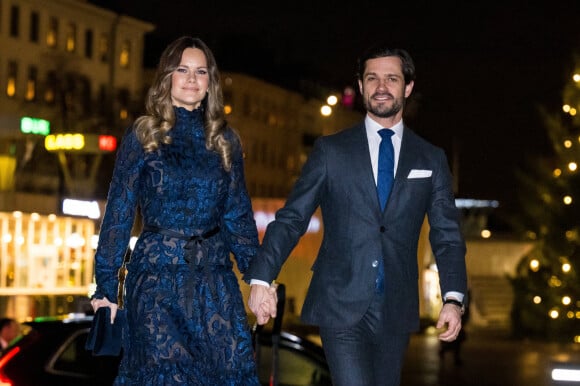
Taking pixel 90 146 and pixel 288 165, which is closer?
pixel 90 146

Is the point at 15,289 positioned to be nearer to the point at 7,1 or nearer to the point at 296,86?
the point at 7,1

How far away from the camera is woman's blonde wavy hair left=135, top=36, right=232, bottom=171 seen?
8172 mm

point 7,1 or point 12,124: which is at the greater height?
point 7,1

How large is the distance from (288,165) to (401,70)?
123762mm

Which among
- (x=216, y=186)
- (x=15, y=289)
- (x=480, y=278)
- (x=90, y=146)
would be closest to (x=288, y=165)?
(x=480, y=278)

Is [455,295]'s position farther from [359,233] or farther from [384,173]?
[384,173]

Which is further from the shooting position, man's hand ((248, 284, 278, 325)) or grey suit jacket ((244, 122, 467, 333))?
grey suit jacket ((244, 122, 467, 333))

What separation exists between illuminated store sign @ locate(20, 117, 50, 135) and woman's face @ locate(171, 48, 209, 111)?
1209 inches

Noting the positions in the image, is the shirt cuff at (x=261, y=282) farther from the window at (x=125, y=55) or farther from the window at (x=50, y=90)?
the window at (x=125, y=55)

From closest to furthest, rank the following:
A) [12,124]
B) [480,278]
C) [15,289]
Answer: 1. [15,289]
2. [12,124]
3. [480,278]

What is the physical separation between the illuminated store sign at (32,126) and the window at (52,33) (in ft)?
173

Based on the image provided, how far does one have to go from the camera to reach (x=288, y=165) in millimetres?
131750

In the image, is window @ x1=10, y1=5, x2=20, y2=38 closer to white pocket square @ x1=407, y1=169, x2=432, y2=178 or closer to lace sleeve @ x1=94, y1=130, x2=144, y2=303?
lace sleeve @ x1=94, y1=130, x2=144, y2=303

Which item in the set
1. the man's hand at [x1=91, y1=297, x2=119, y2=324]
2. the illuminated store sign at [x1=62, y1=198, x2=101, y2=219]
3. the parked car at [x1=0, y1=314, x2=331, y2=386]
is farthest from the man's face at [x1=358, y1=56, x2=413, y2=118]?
the illuminated store sign at [x1=62, y1=198, x2=101, y2=219]
